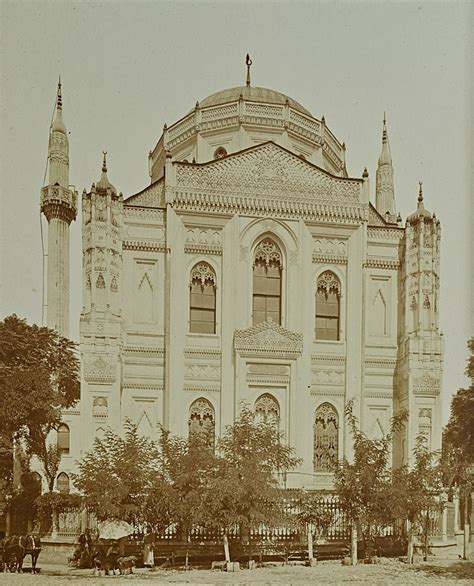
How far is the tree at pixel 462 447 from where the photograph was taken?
1037 inches

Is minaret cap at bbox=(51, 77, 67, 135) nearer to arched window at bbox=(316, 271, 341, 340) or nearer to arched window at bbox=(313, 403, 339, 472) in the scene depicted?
arched window at bbox=(316, 271, 341, 340)

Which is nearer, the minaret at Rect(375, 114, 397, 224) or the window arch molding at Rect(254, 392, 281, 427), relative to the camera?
the window arch molding at Rect(254, 392, 281, 427)

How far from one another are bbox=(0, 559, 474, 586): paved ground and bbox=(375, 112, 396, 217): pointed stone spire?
23067 millimetres

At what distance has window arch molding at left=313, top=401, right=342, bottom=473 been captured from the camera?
3017cm

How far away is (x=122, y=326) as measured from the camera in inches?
1172

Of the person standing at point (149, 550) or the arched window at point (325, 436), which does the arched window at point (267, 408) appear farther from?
the person standing at point (149, 550)

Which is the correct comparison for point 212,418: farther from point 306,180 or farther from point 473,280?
point 473,280

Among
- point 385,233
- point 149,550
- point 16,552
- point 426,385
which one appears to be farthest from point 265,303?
point 16,552

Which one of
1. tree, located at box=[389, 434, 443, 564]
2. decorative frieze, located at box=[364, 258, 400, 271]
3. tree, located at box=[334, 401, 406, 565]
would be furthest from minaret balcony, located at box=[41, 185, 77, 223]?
tree, located at box=[389, 434, 443, 564]

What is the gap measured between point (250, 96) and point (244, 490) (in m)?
22.0

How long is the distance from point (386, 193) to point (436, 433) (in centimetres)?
1604

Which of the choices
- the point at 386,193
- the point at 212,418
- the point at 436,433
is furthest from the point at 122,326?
the point at 386,193

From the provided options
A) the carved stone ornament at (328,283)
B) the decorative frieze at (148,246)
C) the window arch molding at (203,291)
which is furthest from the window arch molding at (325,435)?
the decorative frieze at (148,246)

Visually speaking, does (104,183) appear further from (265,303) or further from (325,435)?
(325,435)
